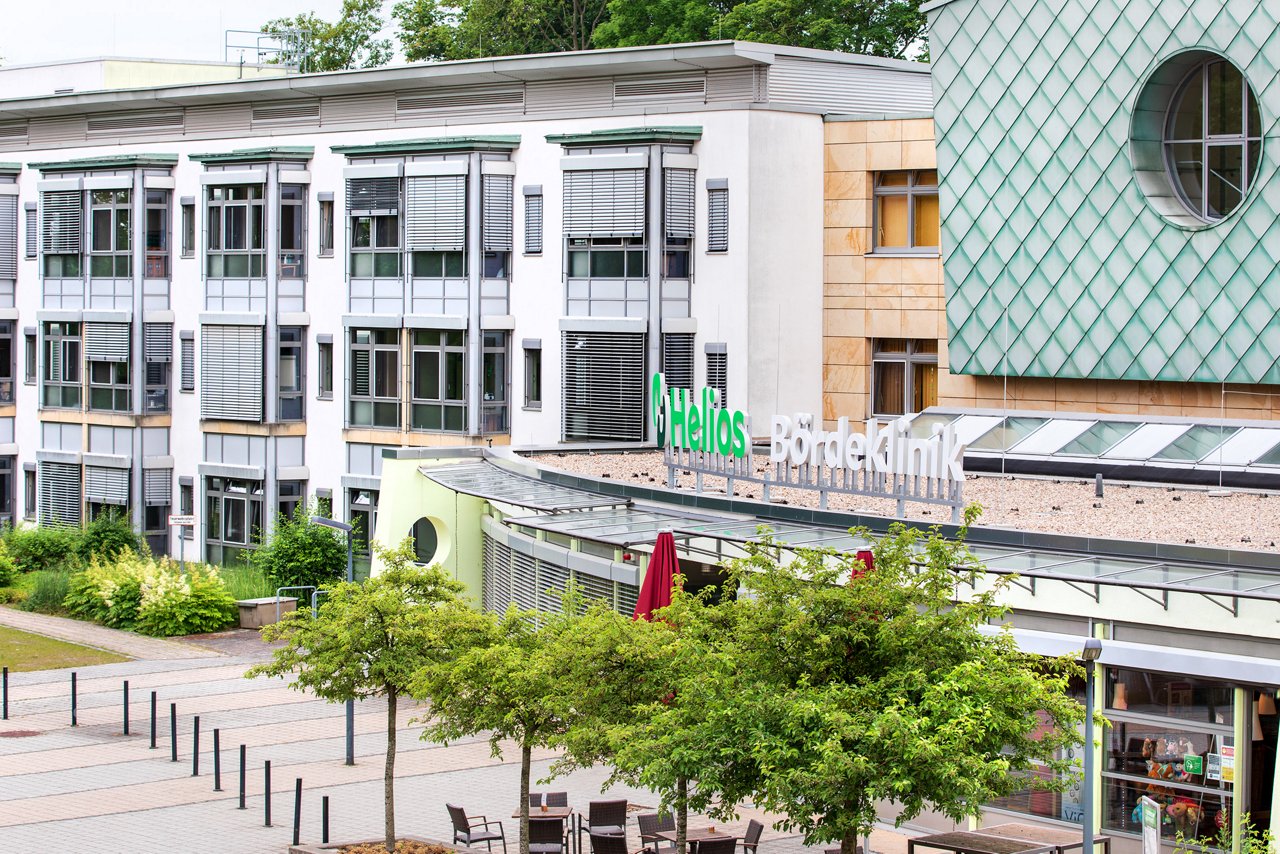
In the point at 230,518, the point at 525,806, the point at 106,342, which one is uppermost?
the point at 106,342

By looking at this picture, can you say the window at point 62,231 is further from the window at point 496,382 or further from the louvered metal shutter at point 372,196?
the window at point 496,382

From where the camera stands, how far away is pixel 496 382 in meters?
43.8

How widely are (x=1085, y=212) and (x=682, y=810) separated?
18508 mm

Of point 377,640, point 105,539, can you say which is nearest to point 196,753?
point 377,640

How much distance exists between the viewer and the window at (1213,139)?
107 ft

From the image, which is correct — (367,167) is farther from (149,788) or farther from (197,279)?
(149,788)

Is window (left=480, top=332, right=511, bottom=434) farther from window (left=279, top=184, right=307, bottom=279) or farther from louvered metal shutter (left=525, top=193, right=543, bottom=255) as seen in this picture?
window (left=279, top=184, right=307, bottom=279)

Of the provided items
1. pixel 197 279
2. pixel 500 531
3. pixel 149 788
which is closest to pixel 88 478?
pixel 197 279

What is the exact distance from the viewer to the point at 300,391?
156 feet

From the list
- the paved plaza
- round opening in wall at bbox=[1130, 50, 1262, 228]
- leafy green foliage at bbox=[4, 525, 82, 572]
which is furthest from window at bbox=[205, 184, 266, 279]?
round opening in wall at bbox=[1130, 50, 1262, 228]

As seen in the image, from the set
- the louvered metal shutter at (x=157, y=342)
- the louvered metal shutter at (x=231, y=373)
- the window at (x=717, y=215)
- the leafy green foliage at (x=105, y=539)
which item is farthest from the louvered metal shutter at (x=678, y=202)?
the leafy green foliage at (x=105, y=539)

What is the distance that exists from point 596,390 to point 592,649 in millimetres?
20773

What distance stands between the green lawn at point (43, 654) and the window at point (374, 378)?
9.50 m

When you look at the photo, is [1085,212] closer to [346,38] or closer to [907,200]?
[907,200]
